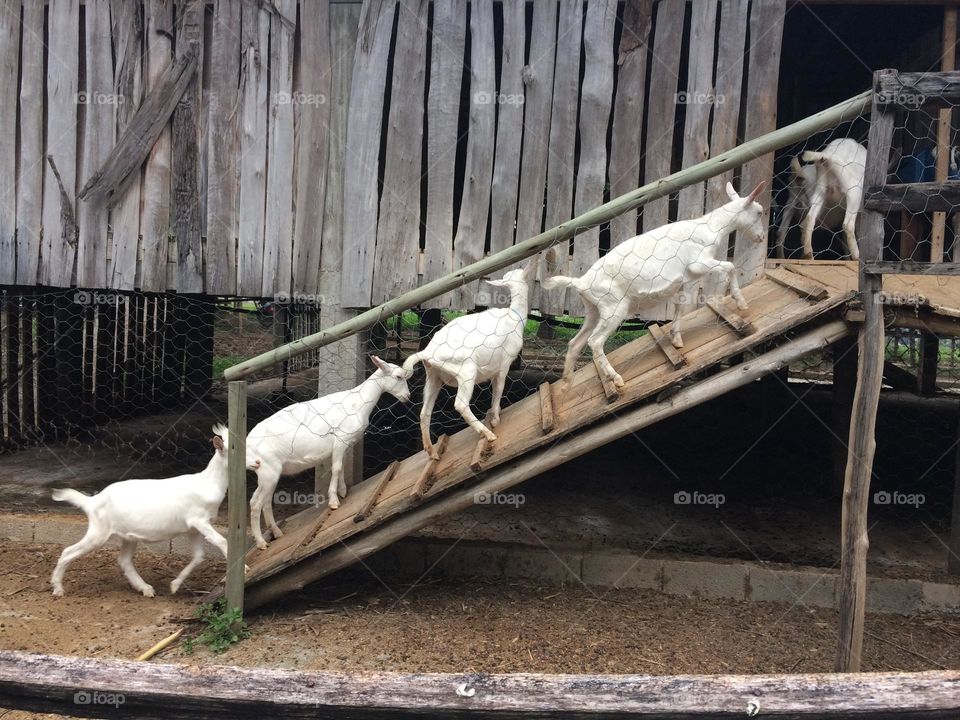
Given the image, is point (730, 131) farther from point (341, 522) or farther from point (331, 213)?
point (341, 522)

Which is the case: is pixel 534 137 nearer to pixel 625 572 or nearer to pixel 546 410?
pixel 546 410

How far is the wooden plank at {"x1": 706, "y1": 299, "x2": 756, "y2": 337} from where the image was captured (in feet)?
12.6

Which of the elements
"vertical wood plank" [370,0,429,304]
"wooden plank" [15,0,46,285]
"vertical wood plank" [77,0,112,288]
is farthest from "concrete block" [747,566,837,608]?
"wooden plank" [15,0,46,285]

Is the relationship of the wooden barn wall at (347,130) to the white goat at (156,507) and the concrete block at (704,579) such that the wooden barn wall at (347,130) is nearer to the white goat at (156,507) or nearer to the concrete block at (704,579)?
the white goat at (156,507)

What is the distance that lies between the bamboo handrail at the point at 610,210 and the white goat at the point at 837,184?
5.42 ft

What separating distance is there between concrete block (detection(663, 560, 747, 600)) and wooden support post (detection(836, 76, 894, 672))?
1418 millimetres

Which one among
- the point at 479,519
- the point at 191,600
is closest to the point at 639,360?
the point at 479,519

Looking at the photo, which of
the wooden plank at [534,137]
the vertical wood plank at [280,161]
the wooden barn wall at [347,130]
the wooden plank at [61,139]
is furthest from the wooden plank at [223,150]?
the wooden plank at [534,137]

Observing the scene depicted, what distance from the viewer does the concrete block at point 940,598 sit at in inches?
188

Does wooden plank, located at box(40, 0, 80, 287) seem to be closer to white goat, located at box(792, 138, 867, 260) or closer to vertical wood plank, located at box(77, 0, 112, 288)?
vertical wood plank, located at box(77, 0, 112, 288)

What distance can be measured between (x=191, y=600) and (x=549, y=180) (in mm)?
3767

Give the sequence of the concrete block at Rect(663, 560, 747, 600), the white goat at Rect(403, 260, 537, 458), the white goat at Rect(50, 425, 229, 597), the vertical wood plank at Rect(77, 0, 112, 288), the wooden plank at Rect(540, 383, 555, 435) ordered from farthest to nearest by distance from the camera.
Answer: the vertical wood plank at Rect(77, 0, 112, 288), the concrete block at Rect(663, 560, 747, 600), the white goat at Rect(50, 425, 229, 597), the white goat at Rect(403, 260, 537, 458), the wooden plank at Rect(540, 383, 555, 435)

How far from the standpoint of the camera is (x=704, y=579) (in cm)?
499

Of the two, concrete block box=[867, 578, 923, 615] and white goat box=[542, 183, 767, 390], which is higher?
white goat box=[542, 183, 767, 390]
